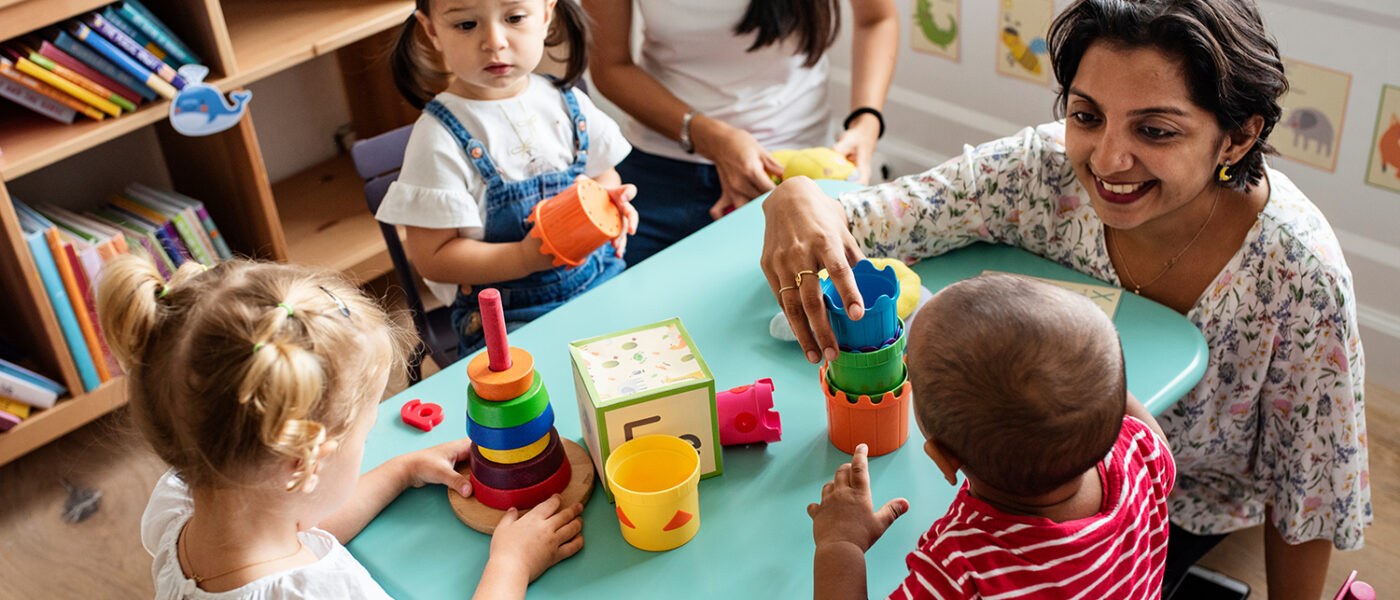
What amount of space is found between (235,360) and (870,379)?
612 mm

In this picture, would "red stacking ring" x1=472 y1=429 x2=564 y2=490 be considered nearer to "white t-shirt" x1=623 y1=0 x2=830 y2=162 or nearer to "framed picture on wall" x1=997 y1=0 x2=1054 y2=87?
"white t-shirt" x1=623 y1=0 x2=830 y2=162

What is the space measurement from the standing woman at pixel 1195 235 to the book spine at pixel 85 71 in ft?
4.69

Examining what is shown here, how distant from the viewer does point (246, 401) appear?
0.96 metres

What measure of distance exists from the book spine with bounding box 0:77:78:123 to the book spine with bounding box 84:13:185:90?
0.52 feet

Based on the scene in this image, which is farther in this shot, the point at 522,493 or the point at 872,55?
the point at 872,55

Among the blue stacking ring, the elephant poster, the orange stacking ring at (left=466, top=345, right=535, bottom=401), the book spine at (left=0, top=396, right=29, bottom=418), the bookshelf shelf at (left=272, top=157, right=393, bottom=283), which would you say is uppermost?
the orange stacking ring at (left=466, top=345, right=535, bottom=401)

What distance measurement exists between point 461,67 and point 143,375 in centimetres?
76

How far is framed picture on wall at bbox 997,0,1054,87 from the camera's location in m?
2.61

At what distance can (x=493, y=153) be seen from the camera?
1720 mm

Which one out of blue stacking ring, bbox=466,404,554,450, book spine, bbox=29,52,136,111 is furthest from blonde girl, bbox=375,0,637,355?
book spine, bbox=29,52,136,111

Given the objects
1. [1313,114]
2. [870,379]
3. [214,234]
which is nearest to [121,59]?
[214,234]

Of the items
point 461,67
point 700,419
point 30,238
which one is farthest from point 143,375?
point 30,238

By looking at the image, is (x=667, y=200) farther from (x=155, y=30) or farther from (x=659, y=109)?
(x=155, y=30)

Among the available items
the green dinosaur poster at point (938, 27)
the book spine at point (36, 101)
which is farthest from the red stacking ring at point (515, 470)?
the green dinosaur poster at point (938, 27)
